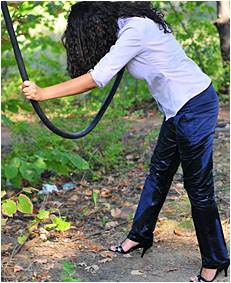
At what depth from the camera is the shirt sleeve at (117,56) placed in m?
2.49

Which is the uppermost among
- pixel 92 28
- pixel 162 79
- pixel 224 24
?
pixel 224 24

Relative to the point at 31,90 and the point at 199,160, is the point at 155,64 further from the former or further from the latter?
the point at 31,90

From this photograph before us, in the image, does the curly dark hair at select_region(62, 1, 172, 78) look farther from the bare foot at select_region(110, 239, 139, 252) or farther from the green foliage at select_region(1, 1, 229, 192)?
the green foliage at select_region(1, 1, 229, 192)

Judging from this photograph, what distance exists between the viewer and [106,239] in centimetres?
364

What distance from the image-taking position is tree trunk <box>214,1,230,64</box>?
274 inches

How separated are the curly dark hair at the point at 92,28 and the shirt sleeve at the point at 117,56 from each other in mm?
144

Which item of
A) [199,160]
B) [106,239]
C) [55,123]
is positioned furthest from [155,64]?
[55,123]

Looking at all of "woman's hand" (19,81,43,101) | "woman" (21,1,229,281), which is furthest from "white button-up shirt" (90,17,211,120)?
"woman's hand" (19,81,43,101)

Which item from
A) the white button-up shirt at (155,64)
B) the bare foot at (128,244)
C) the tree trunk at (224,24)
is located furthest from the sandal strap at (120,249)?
the tree trunk at (224,24)

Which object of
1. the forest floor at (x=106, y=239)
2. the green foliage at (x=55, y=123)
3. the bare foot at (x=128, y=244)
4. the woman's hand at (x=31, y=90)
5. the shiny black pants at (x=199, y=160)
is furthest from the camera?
the green foliage at (x=55, y=123)

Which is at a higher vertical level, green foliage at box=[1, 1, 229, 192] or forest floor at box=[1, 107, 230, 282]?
green foliage at box=[1, 1, 229, 192]

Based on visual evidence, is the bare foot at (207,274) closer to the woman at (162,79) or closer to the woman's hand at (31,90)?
the woman at (162,79)

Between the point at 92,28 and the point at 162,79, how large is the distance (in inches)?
21.2

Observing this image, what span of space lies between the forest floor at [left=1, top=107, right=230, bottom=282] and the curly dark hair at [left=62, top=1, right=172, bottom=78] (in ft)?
4.43
